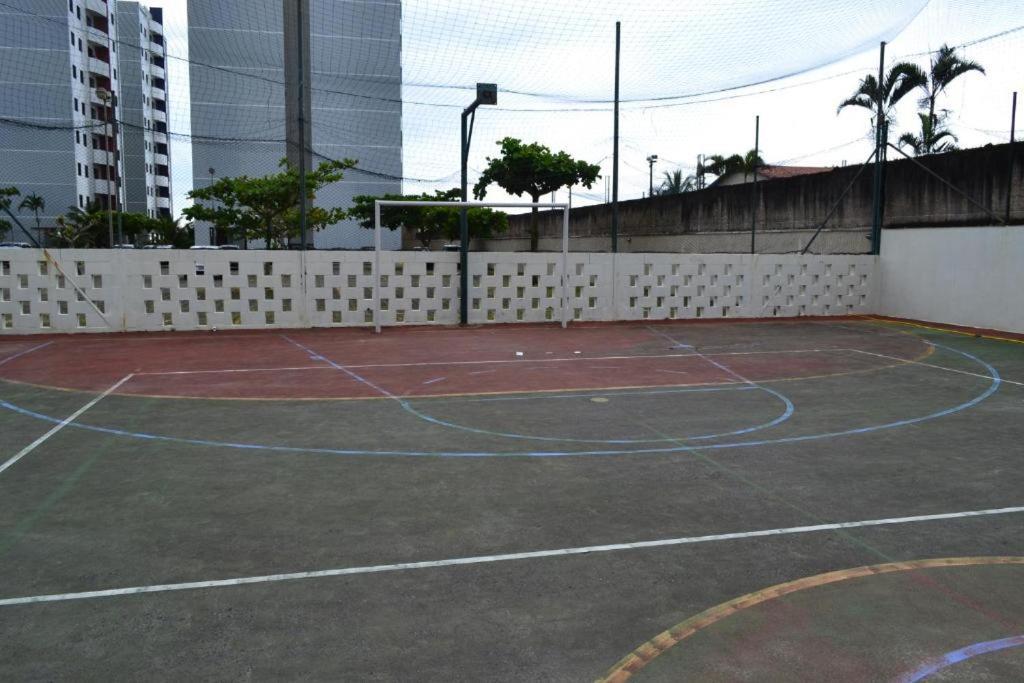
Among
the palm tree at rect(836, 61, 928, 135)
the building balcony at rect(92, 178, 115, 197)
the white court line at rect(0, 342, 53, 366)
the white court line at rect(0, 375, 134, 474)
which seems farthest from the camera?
the building balcony at rect(92, 178, 115, 197)

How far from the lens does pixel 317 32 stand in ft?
136

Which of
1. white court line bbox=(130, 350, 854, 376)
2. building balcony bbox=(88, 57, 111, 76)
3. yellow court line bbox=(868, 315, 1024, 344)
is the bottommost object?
white court line bbox=(130, 350, 854, 376)

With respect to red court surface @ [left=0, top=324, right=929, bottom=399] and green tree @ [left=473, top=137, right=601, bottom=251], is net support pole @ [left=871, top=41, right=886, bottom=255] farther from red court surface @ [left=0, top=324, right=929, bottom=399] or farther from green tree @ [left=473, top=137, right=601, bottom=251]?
green tree @ [left=473, top=137, right=601, bottom=251]

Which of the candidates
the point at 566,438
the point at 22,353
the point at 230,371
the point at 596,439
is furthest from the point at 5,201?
the point at 596,439

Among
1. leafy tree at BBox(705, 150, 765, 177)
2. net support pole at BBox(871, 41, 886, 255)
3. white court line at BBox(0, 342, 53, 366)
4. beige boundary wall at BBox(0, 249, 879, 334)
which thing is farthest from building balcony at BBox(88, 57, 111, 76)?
net support pole at BBox(871, 41, 886, 255)

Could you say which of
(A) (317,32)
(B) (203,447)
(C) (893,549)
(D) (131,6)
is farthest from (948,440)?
(D) (131,6)

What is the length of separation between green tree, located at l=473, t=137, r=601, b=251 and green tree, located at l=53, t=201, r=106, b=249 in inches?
856

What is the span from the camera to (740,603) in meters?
3.83

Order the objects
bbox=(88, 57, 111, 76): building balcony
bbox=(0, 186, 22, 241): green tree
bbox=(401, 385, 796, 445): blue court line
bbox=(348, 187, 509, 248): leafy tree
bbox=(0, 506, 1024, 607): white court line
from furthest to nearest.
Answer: bbox=(88, 57, 111, 76): building balcony < bbox=(348, 187, 509, 248): leafy tree < bbox=(0, 186, 22, 241): green tree < bbox=(401, 385, 796, 445): blue court line < bbox=(0, 506, 1024, 607): white court line

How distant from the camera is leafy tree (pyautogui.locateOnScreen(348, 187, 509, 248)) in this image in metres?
38.3

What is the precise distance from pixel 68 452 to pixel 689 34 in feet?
47.0

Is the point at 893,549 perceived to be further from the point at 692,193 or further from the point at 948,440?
the point at 692,193

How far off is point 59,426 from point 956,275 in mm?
17654

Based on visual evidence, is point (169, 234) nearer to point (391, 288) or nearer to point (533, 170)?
point (533, 170)
